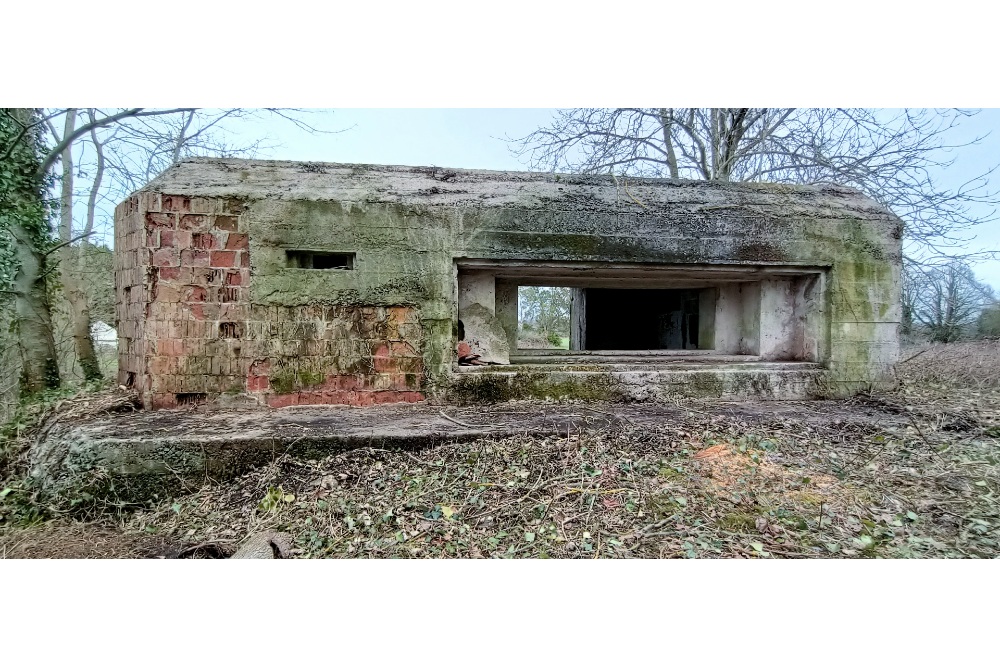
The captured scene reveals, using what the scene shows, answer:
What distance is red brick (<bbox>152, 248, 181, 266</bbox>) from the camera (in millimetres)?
3861

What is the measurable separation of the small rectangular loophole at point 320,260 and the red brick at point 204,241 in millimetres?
527

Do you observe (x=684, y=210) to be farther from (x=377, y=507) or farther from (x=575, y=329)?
(x=575, y=329)

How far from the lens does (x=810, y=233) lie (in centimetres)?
462

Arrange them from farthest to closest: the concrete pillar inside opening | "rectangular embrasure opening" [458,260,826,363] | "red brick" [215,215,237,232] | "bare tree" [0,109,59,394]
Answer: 1. the concrete pillar inside opening
2. "bare tree" [0,109,59,394]
3. "rectangular embrasure opening" [458,260,826,363]
4. "red brick" [215,215,237,232]

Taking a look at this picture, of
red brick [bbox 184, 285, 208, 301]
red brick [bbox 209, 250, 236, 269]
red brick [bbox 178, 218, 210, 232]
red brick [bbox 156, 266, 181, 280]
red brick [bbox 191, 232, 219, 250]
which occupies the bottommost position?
red brick [bbox 184, 285, 208, 301]

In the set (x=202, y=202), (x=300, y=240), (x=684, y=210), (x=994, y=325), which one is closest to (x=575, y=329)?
(x=684, y=210)

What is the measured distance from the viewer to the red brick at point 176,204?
12.7ft

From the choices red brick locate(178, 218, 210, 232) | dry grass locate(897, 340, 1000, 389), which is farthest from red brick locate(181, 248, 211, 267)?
dry grass locate(897, 340, 1000, 389)

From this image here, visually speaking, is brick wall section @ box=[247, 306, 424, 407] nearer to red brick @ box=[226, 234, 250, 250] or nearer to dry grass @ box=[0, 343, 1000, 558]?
red brick @ box=[226, 234, 250, 250]

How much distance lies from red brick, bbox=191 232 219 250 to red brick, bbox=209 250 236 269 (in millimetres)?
48

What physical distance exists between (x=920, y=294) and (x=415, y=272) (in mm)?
10090

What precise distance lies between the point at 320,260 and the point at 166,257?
109 cm

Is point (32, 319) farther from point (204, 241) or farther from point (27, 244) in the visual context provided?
point (204, 241)

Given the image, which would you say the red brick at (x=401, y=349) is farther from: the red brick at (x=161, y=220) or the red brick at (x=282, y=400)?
the red brick at (x=161, y=220)
